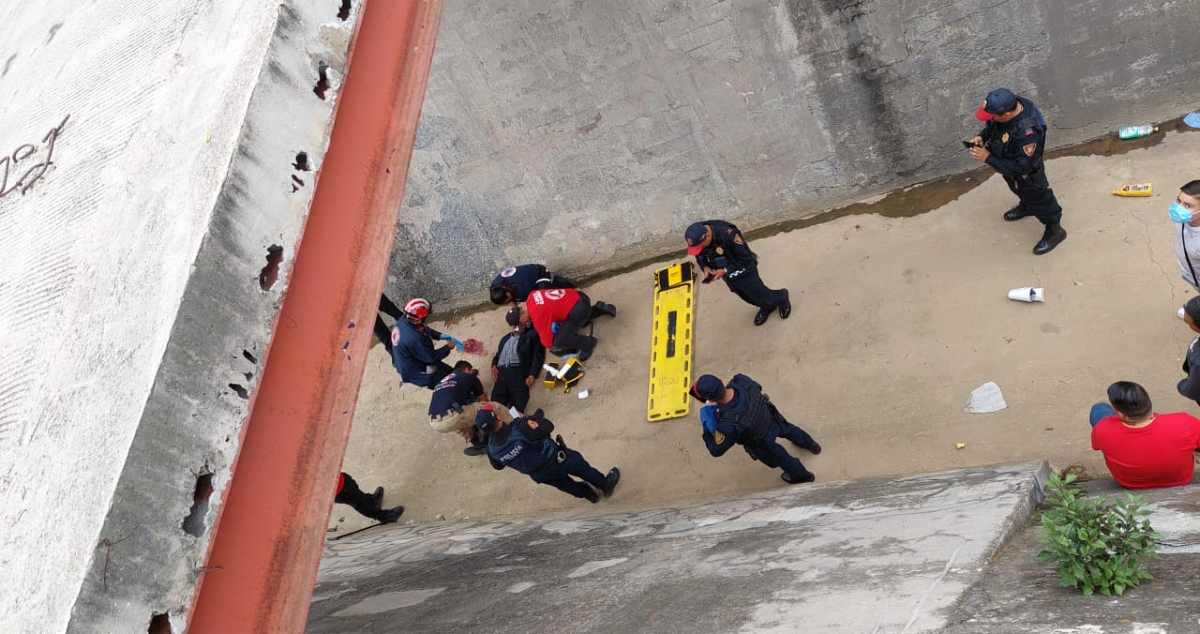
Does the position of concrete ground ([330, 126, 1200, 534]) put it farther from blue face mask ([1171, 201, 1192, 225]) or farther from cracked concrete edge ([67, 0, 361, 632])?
cracked concrete edge ([67, 0, 361, 632])

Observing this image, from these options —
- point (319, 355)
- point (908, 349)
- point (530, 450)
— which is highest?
point (319, 355)

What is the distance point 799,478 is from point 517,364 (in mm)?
2635

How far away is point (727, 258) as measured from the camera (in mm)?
5875

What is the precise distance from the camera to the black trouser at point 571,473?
18.4ft

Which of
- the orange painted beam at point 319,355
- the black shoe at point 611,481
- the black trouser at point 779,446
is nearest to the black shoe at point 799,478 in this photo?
the black trouser at point 779,446

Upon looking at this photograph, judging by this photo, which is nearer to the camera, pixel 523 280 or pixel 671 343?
pixel 671 343

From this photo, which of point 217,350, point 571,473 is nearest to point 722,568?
point 217,350

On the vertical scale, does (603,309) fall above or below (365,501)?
above

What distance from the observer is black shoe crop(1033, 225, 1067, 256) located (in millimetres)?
5648

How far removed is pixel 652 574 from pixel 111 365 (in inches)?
94.6

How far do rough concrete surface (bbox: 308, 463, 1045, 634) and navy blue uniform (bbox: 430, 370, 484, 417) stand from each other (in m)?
0.96

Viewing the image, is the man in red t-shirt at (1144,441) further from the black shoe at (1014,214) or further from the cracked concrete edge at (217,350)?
the cracked concrete edge at (217,350)

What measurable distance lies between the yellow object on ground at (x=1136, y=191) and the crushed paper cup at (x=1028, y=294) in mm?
993

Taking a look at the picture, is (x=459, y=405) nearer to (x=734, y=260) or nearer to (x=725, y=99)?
(x=734, y=260)
